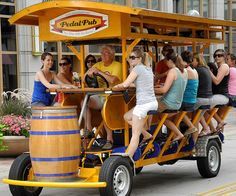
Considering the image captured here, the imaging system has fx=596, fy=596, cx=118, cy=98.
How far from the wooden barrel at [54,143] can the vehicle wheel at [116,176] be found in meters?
0.48

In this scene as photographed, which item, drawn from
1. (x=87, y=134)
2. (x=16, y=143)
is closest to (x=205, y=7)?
(x=16, y=143)

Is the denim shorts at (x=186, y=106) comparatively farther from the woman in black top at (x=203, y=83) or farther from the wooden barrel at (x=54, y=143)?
the wooden barrel at (x=54, y=143)

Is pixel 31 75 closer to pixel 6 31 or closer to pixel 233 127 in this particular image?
pixel 6 31

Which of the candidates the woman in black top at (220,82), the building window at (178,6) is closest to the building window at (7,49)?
the woman in black top at (220,82)

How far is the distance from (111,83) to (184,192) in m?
2.02

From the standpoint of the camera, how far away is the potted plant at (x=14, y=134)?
12398mm

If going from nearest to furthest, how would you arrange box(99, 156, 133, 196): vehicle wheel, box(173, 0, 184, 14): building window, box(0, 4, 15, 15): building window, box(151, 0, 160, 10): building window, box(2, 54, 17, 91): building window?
box(99, 156, 133, 196): vehicle wheel → box(0, 4, 15, 15): building window → box(2, 54, 17, 91): building window → box(151, 0, 160, 10): building window → box(173, 0, 184, 14): building window

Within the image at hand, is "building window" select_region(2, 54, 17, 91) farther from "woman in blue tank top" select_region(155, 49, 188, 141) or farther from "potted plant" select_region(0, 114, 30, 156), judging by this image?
"woman in blue tank top" select_region(155, 49, 188, 141)

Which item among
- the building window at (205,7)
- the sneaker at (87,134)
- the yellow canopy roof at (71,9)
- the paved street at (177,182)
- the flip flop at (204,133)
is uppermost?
the building window at (205,7)

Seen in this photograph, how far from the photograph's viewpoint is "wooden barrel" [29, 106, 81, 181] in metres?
7.91

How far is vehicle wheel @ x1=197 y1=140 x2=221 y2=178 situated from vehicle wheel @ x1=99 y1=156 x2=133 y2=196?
7.36 feet

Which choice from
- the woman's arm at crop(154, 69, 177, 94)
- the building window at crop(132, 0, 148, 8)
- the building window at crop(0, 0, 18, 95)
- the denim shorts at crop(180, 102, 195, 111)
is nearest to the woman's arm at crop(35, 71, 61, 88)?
the woman's arm at crop(154, 69, 177, 94)

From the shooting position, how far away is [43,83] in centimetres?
916

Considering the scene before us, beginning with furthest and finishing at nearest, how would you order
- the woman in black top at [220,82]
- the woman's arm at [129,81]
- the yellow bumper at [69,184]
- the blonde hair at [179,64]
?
1. the woman in black top at [220,82]
2. the blonde hair at [179,64]
3. the woman's arm at [129,81]
4. the yellow bumper at [69,184]
